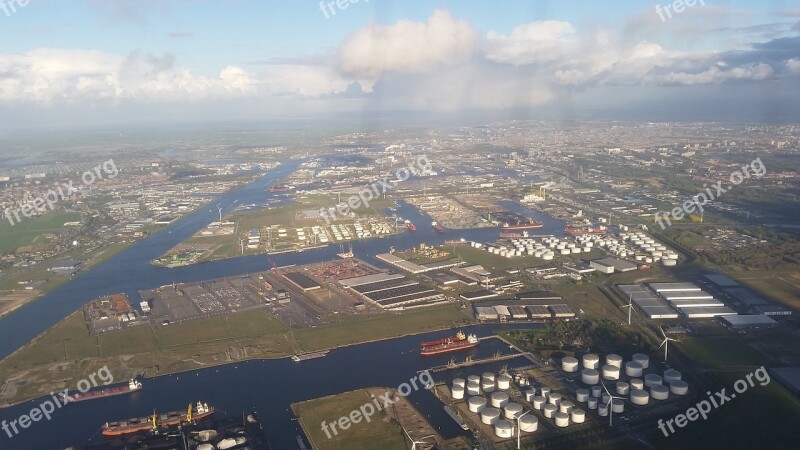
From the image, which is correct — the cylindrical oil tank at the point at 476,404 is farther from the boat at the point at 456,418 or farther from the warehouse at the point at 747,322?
the warehouse at the point at 747,322

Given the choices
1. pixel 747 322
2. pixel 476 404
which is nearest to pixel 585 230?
pixel 747 322

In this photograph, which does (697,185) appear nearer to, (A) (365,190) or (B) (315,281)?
(A) (365,190)

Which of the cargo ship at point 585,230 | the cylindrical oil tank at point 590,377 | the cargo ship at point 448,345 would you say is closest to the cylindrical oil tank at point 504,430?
the cylindrical oil tank at point 590,377

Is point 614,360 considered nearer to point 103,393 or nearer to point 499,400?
point 499,400

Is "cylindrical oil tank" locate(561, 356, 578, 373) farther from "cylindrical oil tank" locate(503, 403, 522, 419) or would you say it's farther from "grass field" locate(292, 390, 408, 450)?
"grass field" locate(292, 390, 408, 450)

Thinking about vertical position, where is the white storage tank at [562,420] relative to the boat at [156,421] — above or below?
below

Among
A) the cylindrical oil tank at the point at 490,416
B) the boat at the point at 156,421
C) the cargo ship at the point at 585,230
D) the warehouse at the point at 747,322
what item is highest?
the boat at the point at 156,421

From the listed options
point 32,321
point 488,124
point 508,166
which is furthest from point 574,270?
point 488,124
